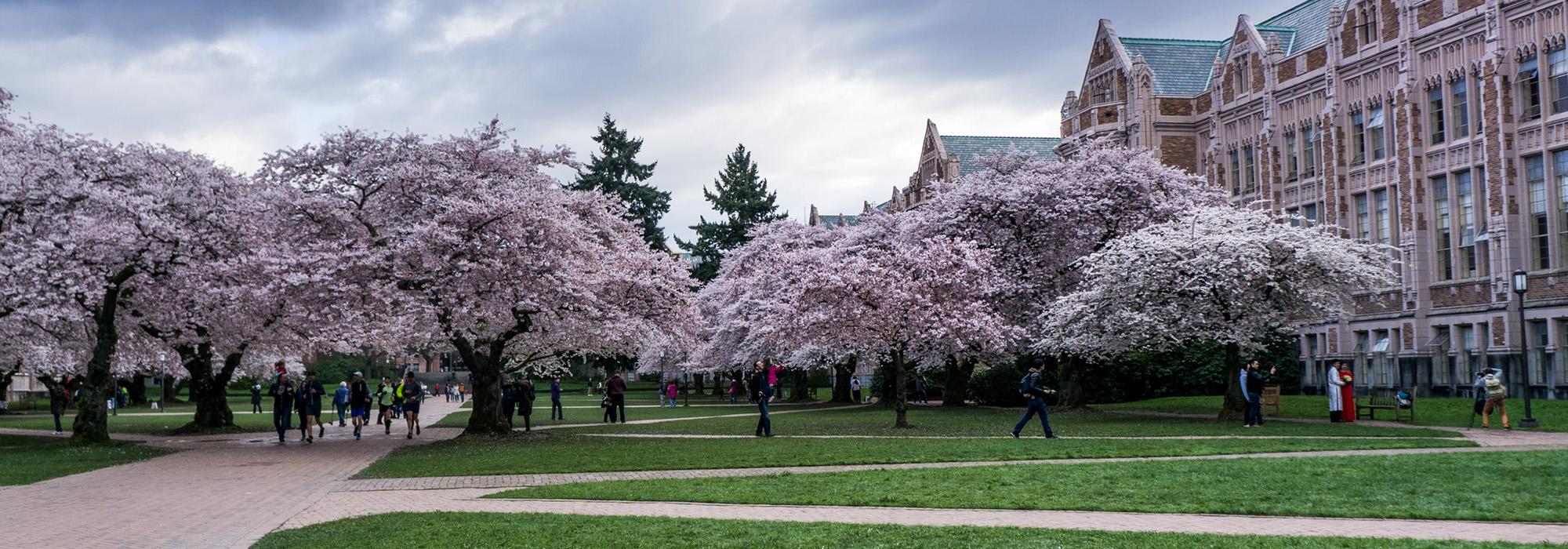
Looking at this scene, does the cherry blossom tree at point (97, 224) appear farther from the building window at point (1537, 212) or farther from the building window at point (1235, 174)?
the building window at point (1235, 174)

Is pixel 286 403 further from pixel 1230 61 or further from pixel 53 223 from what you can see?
pixel 1230 61

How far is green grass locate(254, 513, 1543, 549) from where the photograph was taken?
10.5 m

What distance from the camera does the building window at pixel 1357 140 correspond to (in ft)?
146

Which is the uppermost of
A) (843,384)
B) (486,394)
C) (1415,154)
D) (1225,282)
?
(1415,154)

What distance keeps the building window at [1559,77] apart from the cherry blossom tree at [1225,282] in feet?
28.8

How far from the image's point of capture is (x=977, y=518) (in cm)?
1257

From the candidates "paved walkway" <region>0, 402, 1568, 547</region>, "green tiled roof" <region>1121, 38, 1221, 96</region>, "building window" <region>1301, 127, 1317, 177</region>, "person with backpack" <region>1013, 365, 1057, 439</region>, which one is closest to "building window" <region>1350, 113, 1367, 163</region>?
"building window" <region>1301, 127, 1317, 177</region>

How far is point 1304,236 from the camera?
97.3 feet

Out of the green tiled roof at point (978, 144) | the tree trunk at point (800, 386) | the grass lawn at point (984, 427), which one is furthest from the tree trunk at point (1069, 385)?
the green tiled roof at point (978, 144)

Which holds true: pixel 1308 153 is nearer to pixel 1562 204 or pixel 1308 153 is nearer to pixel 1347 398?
pixel 1562 204

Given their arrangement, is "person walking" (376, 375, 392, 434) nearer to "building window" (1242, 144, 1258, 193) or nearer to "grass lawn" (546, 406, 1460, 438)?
"grass lawn" (546, 406, 1460, 438)

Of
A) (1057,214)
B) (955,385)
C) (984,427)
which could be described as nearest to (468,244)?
(984,427)

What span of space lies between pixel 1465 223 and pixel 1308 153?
8.75 meters

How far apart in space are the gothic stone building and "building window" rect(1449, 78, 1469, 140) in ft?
0.20
